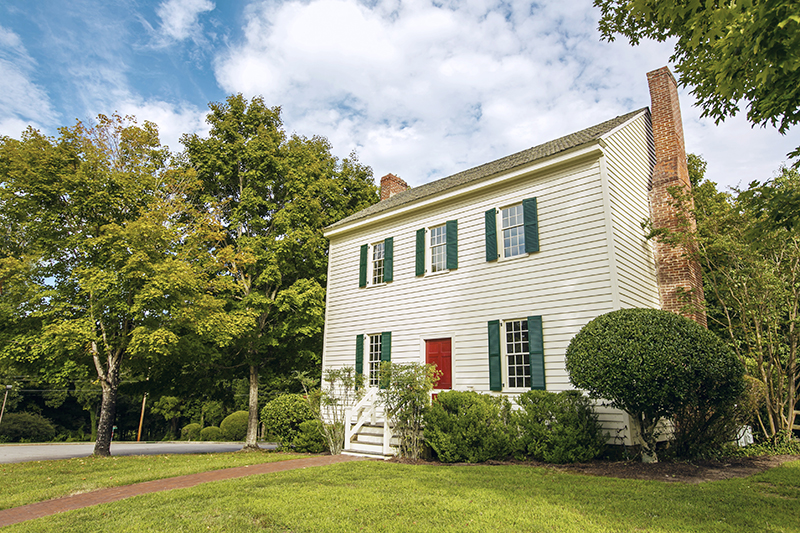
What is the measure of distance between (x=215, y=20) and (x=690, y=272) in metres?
13.3

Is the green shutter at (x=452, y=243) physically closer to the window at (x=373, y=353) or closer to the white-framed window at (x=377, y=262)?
the white-framed window at (x=377, y=262)

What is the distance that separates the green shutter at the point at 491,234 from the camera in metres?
11.8

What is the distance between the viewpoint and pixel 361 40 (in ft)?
31.1

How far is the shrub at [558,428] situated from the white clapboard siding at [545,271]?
634 mm

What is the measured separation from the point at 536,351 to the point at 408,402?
319 cm

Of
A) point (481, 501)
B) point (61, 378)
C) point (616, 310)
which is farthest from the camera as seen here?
point (61, 378)

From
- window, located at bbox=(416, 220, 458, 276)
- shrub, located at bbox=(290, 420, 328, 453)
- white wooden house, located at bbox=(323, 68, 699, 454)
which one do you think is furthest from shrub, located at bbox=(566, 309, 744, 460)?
shrub, located at bbox=(290, 420, 328, 453)

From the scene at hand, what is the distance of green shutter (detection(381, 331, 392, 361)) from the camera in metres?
13.8

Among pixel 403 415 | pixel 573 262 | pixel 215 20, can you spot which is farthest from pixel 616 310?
pixel 215 20

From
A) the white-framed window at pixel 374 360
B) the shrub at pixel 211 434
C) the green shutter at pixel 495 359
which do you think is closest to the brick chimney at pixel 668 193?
the green shutter at pixel 495 359

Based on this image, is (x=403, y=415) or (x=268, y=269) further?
(x=268, y=269)

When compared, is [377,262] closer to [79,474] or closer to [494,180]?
[494,180]

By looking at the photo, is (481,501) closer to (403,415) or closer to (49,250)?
(403,415)

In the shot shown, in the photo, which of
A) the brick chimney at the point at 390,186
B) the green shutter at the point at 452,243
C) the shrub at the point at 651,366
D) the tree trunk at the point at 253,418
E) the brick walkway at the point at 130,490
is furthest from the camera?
the brick chimney at the point at 390,186
